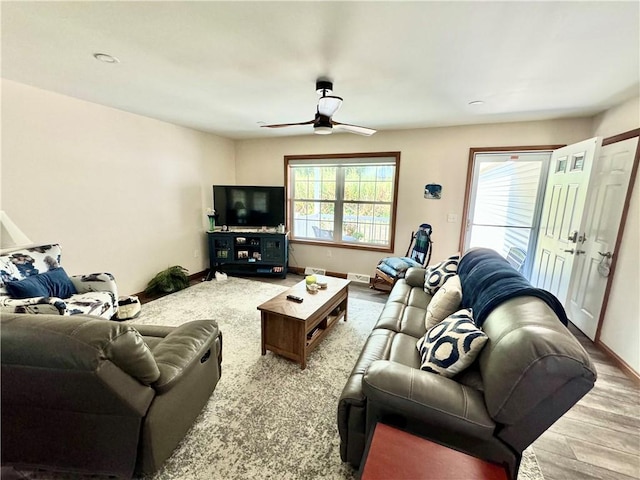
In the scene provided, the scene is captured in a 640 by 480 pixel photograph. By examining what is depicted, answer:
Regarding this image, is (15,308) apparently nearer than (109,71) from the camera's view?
Yes

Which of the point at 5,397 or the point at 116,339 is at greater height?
the point at 116,339

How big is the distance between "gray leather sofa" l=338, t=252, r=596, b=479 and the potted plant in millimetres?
3241

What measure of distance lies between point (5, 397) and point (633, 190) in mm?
4366

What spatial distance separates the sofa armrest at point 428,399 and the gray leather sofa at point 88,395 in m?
0.98

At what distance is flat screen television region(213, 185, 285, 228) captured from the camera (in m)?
4.60

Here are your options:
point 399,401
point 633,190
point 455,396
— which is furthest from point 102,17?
point 633,190

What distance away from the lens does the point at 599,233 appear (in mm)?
2770

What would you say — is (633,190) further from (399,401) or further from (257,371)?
(257,371)

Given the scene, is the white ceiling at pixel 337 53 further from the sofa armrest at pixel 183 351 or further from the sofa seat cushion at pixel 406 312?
the sofa seat cushion at pixel 406 312

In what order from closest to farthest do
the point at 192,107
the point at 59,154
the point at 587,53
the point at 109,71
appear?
the point at 587,53, the point at 109,71, the point at 59,154, the point at 192,107

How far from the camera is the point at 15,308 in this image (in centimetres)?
190

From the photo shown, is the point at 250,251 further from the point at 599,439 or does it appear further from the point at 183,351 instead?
the point at 599,439

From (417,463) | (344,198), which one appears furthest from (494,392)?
(344,198)

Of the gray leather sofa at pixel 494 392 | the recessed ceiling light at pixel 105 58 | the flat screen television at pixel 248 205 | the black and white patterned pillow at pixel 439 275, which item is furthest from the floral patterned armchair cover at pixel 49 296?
the black and white patterned pillow at pixel 439 275
